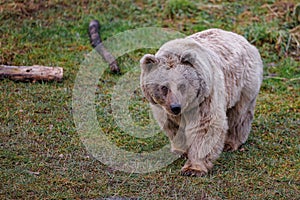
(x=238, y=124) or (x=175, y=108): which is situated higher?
(x=175, y=108)

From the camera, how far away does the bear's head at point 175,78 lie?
486 centimetres

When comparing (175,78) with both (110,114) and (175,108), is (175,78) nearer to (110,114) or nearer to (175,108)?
(175,108)

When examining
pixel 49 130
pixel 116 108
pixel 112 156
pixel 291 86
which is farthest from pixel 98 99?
pixel 291 86

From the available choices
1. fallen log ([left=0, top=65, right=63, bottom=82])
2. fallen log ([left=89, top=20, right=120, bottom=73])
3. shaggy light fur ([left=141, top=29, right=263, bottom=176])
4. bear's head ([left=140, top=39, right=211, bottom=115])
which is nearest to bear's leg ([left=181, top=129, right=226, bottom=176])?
shaggy light fur ([left=141, top=29, right=263, bottom=176])

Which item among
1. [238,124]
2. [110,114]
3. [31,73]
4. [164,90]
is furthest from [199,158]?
[31,73]

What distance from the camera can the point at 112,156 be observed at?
5.74m

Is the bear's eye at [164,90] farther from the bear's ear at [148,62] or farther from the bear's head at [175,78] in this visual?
the bear's ear at [148,62]

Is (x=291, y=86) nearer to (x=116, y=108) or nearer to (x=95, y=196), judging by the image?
(x=116, y=108)

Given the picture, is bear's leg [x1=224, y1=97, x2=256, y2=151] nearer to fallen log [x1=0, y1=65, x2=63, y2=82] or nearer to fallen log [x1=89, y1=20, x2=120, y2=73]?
fallen log [x1=89, y1=20, x2=120, y2=73]

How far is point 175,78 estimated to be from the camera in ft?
16.0

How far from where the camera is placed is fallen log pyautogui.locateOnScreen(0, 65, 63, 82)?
7.79 metres

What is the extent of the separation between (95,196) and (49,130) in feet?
5.86

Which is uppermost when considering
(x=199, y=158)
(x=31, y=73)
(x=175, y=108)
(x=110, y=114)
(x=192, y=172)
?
(x=175, y=108)

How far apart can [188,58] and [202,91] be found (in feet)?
1.17
